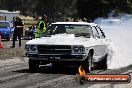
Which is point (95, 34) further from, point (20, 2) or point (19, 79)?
point (20, 2)

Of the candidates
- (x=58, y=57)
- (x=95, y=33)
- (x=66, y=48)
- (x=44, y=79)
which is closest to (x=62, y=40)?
(x=66, y=48)

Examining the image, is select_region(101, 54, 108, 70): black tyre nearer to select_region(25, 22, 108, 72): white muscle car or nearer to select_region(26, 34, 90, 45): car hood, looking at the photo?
select_region(25, 22, 108, 72): white muscle car

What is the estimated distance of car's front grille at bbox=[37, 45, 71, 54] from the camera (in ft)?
42.4

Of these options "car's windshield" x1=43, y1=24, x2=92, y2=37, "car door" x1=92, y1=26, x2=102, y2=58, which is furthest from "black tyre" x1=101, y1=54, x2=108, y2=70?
"car's windshield" x1=43, y1=24, x2=92, y2=37

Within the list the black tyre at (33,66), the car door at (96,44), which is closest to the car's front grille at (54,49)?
the black tyre at (33,66)

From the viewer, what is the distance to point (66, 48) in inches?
510

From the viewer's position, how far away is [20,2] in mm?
121688

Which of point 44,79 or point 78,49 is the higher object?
point 78,49

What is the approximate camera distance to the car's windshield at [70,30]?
557 inches

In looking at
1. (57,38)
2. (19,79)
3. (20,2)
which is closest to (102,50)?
(57,38)

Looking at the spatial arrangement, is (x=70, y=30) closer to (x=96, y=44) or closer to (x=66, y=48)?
(x=96, y=44)

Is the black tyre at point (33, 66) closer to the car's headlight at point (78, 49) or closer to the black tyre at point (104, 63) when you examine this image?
the car's headlight at point (78, 49)

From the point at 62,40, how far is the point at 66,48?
396mm

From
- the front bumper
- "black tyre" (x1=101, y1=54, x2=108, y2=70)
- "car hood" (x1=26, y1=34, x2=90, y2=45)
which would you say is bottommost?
"black tyre" (x1=101, y1=54, x2=108, y2=70)
